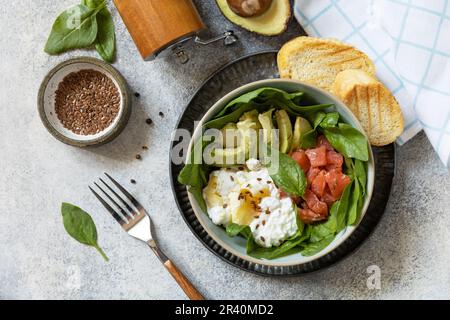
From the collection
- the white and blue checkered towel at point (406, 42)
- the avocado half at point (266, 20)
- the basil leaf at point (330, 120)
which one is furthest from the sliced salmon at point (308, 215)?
the avocado half at point (266, 20)

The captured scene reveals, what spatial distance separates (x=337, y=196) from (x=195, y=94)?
1.65 feet

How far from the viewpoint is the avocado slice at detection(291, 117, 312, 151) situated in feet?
4.74

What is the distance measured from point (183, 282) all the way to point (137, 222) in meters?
0.23

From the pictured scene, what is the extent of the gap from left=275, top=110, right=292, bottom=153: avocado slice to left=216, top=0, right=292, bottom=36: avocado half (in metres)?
0.26

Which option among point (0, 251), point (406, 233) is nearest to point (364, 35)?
point (406, 233)

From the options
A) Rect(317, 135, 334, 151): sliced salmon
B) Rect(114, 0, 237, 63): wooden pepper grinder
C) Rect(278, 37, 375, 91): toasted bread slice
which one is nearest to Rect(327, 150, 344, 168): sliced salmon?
Rect(317, 135, 334, 151): sliced salmon

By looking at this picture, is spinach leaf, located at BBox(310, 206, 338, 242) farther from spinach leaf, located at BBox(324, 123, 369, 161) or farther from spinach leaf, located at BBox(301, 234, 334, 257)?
spinach leaf, located at BBox(324, 123, 369, 161)

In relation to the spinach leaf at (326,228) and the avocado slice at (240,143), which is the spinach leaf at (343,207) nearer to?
the spinach leaf at (326,228)

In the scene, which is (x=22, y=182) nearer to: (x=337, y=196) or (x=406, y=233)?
(x=337, y=196)

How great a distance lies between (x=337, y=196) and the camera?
1424mm

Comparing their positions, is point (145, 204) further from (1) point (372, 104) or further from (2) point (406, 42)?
(2) point (406, 42)

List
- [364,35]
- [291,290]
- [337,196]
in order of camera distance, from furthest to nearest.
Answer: [291,290] → [364,35] → [337,196]

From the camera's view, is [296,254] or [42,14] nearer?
[296,254]

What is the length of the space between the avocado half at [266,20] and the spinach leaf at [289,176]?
1.30 ft
